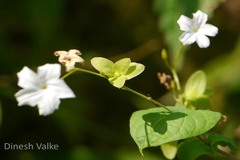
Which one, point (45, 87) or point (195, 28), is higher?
point (195, 28)

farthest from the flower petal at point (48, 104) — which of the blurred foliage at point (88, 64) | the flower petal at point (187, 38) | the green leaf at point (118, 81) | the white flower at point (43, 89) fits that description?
the blurred foliage at point (88, 64)

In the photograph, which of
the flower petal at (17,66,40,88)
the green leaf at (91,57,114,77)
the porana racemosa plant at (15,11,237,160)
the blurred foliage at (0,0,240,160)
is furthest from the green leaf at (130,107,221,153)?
the blurred foliage at (0,0,240,160)

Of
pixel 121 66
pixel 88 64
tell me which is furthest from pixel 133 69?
pixel 88 64

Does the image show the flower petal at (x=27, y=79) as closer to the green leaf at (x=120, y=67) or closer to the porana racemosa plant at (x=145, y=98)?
the porana racemosa plant at (x=145, y=98)

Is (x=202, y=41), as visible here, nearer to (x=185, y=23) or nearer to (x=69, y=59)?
(x=185, y=23)

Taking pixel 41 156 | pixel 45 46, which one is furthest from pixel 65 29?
pixel 41 156

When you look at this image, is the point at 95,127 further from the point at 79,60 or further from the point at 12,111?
the point at 79,60
